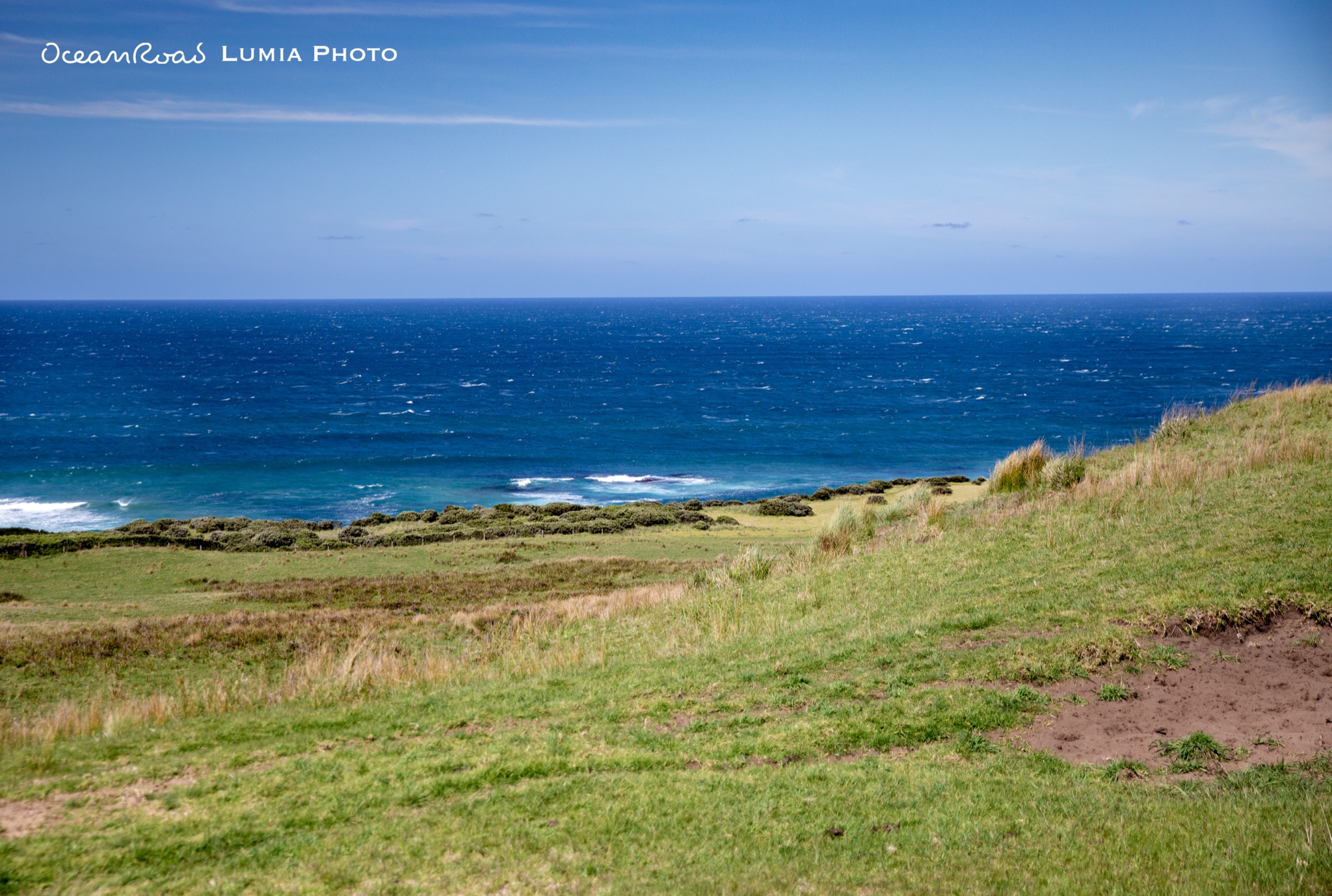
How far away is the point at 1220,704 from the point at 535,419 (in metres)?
83.3

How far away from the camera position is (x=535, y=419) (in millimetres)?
89875

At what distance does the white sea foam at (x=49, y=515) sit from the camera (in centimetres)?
5009

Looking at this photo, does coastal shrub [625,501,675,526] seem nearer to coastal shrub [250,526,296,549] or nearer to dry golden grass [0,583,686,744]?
coastal shrub [250,526,296,549]

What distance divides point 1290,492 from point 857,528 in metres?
8.97

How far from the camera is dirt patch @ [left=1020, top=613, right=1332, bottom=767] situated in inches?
329

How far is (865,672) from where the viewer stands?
36.3 ft

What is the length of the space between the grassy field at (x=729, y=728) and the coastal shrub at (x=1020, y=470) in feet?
2.36

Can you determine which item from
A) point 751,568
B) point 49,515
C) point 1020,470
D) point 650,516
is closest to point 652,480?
point 650,516

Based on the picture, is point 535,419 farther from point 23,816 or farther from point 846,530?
point 23,816

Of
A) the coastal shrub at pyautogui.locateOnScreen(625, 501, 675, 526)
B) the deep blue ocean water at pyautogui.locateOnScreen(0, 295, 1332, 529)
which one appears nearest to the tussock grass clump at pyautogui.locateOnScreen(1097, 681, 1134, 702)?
the deep blue ocean water at pyautogui.locateOnScreen(0, 295, 1332, 529)

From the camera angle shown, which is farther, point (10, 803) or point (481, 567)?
point (481, 567)

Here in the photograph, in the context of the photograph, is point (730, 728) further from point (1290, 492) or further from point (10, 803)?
point (1290, 492)

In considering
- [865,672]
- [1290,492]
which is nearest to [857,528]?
[1290,492]

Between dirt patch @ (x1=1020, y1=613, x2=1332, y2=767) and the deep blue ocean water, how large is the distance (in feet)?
57.1
